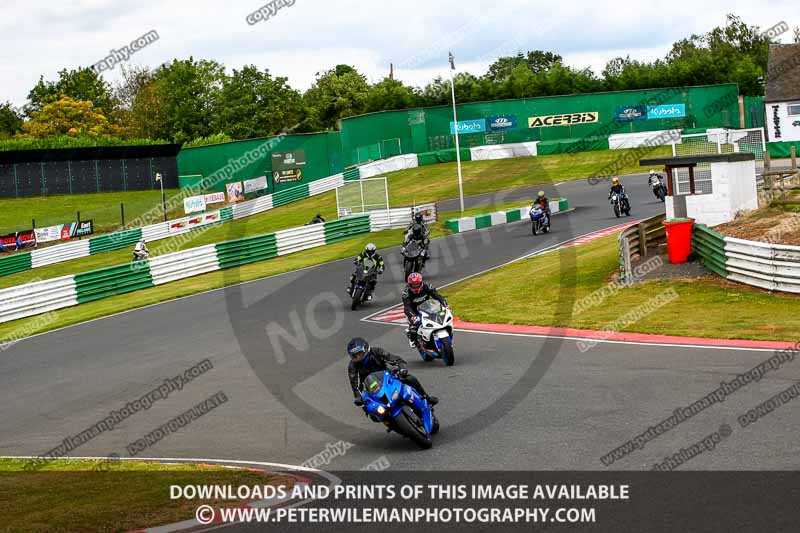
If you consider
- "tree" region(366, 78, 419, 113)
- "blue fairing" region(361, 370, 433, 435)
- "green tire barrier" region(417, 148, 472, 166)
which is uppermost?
"tree" region(366, 78, 419, 113)

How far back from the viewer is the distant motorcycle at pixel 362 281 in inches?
946

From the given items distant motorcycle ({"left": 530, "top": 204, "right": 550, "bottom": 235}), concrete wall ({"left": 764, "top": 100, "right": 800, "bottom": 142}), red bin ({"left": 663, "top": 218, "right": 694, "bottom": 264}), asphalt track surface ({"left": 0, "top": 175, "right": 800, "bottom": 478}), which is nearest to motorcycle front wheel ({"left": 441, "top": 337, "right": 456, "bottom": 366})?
asphalt track surface ({"left": 0, "top": 175, "right": 800, "bottom": 478})

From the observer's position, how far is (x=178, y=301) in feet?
95.5

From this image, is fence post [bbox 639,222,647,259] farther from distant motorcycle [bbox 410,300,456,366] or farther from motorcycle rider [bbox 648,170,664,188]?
motorcycle rider [bbox 648,170,664,188]

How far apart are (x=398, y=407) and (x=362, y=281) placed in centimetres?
1269

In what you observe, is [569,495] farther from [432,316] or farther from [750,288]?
[750,288]

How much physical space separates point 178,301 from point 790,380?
67.3 feet

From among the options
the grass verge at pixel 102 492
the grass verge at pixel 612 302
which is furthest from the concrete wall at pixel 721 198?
the grass verge at pixel 102 492

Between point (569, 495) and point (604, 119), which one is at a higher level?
point (604, 119)

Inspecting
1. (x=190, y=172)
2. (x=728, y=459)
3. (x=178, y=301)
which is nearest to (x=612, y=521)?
(x=728, y=459)

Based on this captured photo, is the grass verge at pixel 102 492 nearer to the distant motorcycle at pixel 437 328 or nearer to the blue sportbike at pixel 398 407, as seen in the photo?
the blue sportbike at pixel 398 407

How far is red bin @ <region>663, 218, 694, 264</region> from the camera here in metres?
23.2

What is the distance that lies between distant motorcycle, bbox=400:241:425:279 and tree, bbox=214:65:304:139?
7450 cm

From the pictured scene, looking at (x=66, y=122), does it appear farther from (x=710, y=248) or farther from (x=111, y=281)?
(x=710, y=248)
